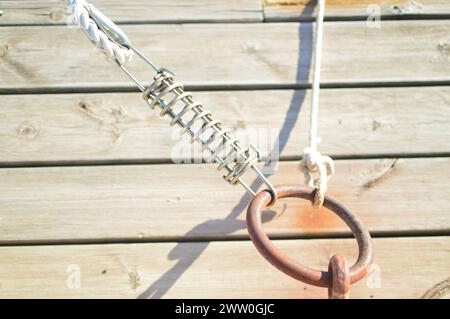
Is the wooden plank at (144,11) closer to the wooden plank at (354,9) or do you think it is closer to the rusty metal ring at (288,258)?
the wooden plank at (354,9)

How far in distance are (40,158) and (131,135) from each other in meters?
0.17

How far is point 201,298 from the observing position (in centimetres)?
88

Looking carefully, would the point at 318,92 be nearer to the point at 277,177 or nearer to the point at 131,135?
the point at 277,177

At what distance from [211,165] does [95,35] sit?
342mm

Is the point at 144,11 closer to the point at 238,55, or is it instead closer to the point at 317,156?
the point at 238,55

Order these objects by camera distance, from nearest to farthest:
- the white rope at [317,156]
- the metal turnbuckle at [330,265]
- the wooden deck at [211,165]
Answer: the metal turnbuckle at [330,265]
the white rope at [317,156]
the wooden deck at [211,165]

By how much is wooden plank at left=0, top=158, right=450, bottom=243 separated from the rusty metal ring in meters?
0.15

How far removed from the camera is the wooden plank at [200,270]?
2.89 ft

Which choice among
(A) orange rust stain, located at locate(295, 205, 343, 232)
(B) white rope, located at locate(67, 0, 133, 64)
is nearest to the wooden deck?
(A) orange rust stain, located at locate(295, 205, 343, 232)

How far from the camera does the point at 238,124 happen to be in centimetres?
97

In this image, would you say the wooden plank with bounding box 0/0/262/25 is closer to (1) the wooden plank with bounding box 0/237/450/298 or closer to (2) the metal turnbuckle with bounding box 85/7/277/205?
(2) the metal turnbuckle with bounding box 85/7/277/205

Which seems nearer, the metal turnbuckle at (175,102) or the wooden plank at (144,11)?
the metal turnbuckle at (175,102)

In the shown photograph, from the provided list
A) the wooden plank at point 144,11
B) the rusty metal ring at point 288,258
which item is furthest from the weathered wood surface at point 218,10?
the rusty metal ring at point 288,258
